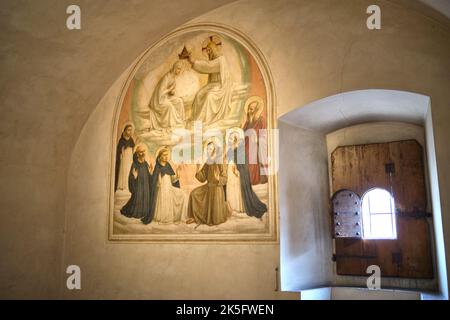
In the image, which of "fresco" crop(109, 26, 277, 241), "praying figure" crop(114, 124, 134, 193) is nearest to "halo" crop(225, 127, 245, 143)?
"fresco" crop(109, 26, 277, 241)

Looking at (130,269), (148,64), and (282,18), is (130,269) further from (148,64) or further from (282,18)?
(282,18)

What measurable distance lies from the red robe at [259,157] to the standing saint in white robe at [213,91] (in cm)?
58

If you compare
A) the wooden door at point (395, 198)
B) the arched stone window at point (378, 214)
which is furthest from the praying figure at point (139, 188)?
the arched stone window at point (378, 214)

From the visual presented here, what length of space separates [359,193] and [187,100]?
3.04 m

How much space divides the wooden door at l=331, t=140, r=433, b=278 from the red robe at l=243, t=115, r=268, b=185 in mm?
1362

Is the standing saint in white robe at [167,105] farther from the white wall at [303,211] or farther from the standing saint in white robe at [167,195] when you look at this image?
the white wall at [303,211]

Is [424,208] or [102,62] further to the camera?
[102,62]

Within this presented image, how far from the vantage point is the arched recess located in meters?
6.51

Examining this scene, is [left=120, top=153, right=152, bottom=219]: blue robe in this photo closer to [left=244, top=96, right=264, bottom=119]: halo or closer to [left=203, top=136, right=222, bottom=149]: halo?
[left=203, top=136, right=222, bottom=149]: halo

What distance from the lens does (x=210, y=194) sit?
7316mm

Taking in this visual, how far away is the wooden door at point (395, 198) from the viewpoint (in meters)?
6.91

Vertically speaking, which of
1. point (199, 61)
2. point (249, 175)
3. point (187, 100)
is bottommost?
point (249, 175)

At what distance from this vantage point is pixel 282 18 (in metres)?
7.12
